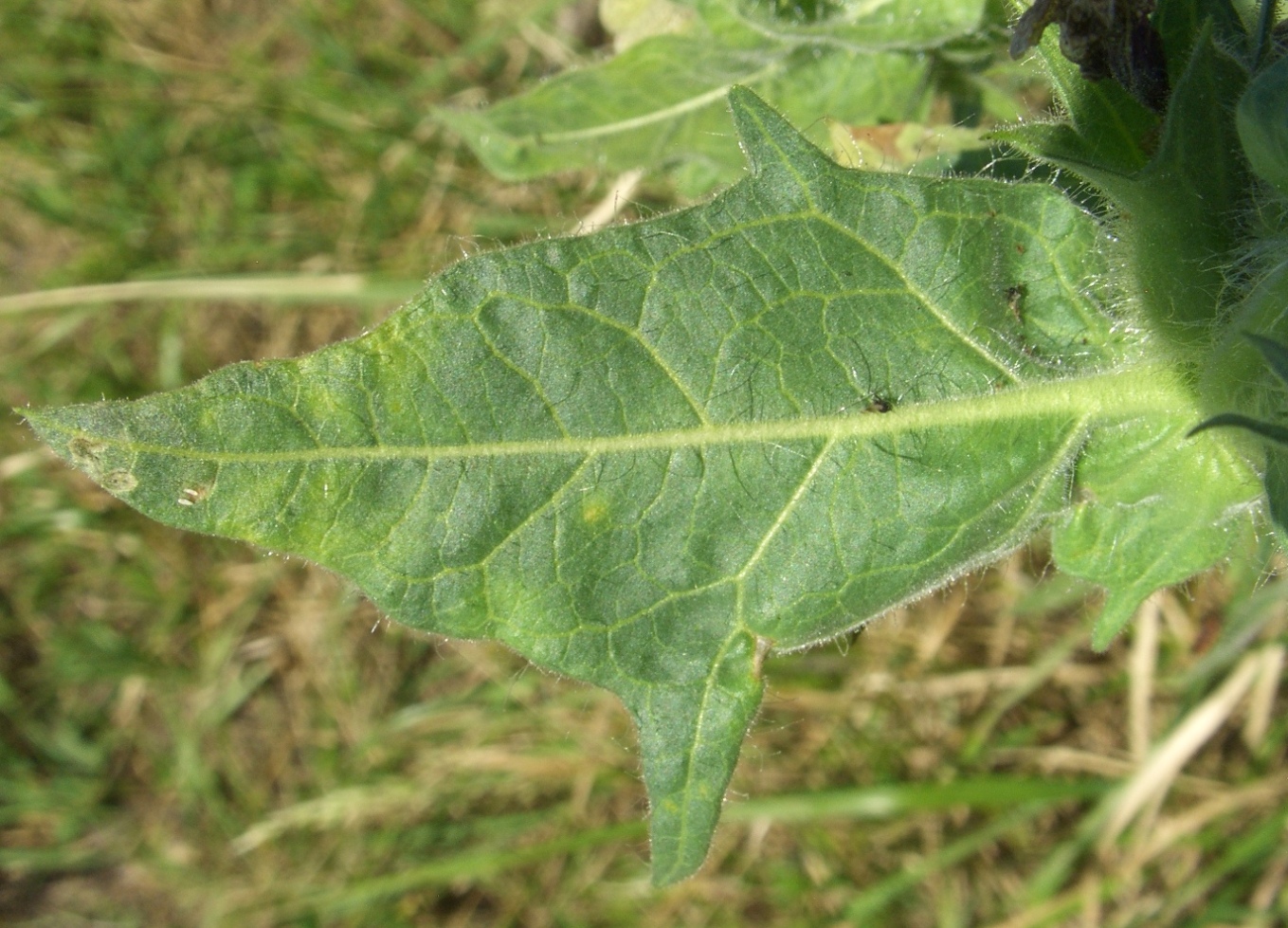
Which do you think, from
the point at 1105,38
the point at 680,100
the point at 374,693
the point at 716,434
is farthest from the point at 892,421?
the point at 374,693

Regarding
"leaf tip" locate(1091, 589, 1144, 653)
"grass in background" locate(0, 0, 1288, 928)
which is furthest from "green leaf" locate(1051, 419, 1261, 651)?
"grass in background" locate(0, 0, 1288, 928)

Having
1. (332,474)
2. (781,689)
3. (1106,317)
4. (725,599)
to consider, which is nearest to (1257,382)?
(1106,317)

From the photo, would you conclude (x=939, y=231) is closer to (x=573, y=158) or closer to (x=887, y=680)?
(x=573, y=158)

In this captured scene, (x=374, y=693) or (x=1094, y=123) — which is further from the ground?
(x=1094, y=123)

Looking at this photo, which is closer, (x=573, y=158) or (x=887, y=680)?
(x=573, y=158)

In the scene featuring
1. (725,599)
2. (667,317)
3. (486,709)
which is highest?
(667,317)

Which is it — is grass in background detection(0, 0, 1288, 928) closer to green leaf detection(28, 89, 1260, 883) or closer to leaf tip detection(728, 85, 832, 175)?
green leaf detection(28, 89, 1260, 883)

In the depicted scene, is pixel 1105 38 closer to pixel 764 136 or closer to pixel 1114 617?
pixel 764 136

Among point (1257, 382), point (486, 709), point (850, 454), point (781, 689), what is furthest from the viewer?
point (486, 709)
